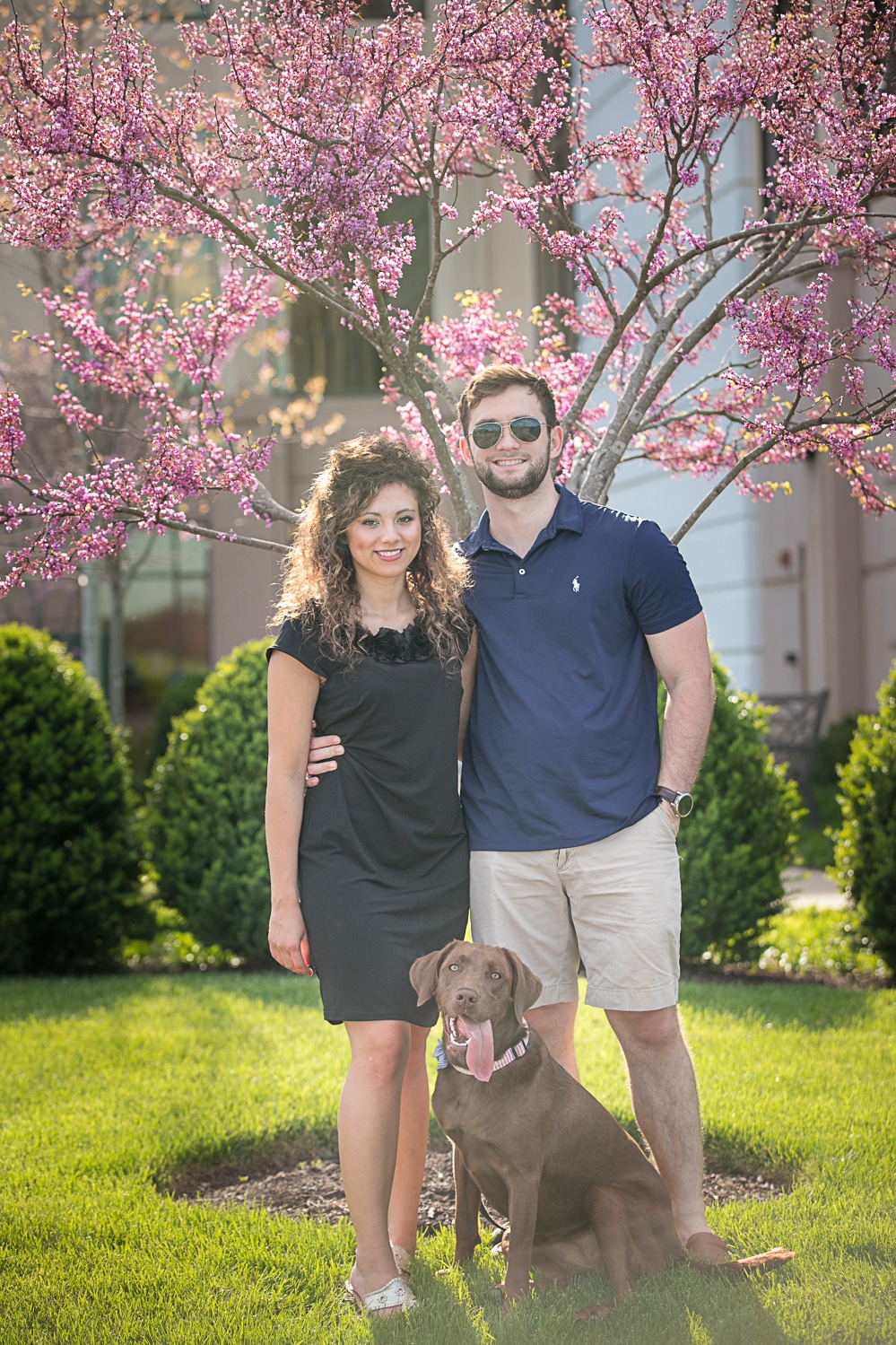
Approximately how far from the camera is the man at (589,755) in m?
3.38

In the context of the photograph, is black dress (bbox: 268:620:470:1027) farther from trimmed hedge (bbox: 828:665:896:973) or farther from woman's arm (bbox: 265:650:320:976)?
trimmed hedge (bbox: 828:665:896:973)

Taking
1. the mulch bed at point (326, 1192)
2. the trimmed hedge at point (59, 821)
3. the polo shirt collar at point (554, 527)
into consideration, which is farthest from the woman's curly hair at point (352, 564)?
the trimmed hedge at point (59, 821)

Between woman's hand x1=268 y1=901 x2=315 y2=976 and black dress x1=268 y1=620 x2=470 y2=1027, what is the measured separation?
1.5 inches

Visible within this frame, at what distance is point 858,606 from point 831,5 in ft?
33.6

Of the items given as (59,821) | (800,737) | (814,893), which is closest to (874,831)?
(814,893)

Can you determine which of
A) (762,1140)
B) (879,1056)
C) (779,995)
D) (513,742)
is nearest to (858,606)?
(779,995)

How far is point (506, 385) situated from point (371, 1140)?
2103 millimetres

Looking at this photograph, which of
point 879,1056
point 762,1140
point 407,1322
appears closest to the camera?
point 407,1322

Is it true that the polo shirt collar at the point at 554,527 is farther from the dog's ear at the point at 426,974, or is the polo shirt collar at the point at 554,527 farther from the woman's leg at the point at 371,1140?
the woman's leg at the point at 371,1140

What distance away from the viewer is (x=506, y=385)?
3.52 m

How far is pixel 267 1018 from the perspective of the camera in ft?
20.5

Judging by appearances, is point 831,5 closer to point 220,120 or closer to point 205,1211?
point 220,120

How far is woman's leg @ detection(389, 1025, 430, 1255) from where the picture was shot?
3.53m

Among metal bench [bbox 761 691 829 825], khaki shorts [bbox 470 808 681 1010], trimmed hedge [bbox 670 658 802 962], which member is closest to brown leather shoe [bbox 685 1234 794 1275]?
khaki shorts [bbox 470 808 681 1010]
